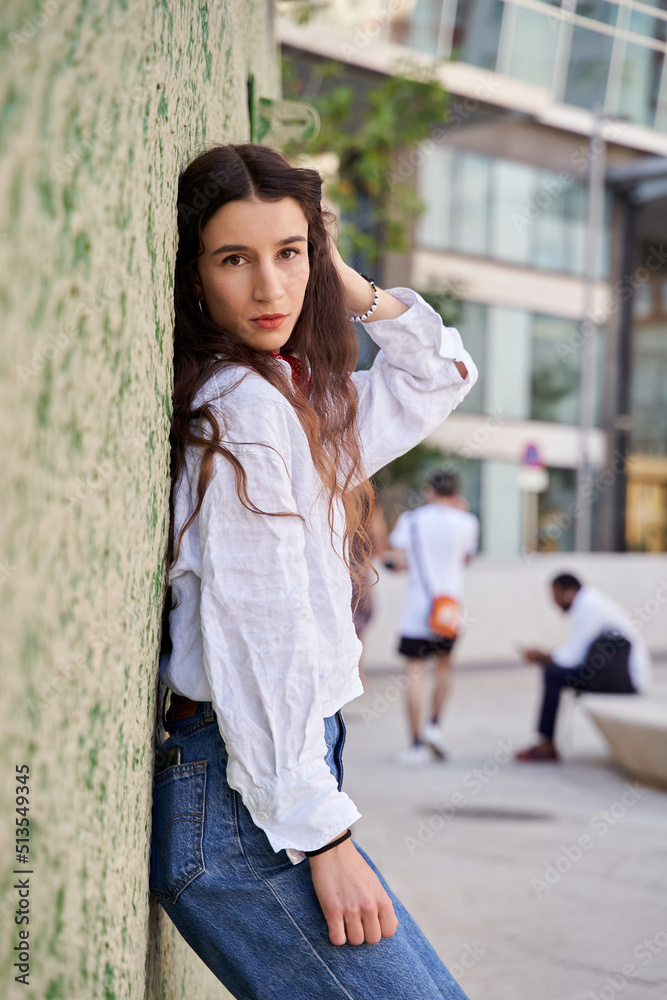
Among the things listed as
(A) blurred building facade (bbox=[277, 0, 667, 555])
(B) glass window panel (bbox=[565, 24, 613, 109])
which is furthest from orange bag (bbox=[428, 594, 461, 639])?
(B) glass window panel (bbox=[565, 24, 613, 109])

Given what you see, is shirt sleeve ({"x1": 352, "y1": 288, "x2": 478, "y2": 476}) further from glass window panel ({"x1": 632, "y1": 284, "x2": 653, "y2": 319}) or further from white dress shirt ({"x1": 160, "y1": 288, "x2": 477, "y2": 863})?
glass window panel ({"x1": 632, "y1": 284, "x2": 653, "y2": 319})

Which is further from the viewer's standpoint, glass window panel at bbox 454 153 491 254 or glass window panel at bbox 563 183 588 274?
glass window panel at bbox 563 183 588 274

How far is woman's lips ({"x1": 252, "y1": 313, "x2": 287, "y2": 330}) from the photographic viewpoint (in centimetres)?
151

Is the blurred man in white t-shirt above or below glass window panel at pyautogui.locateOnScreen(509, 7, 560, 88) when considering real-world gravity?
below

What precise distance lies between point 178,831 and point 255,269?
30.3 inches

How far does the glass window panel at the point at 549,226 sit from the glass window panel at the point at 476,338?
5.89 ft

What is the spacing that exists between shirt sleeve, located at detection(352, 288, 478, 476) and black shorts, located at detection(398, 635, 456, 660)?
5.44 metres

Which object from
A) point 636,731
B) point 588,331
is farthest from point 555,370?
point 636,731

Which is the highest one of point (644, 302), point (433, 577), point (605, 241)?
point (605, 241)

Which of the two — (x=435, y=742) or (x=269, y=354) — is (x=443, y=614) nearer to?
(x=435, y=742)

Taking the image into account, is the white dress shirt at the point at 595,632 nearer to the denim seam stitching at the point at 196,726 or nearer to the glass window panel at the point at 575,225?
the denim seam stitching at the point at 196,726

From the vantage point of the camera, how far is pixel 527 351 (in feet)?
72.0

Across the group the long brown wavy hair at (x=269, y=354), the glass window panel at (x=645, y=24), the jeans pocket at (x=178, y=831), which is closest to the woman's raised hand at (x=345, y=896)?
the jeans pocket at (x=178, y=831)

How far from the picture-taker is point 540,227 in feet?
71.3
